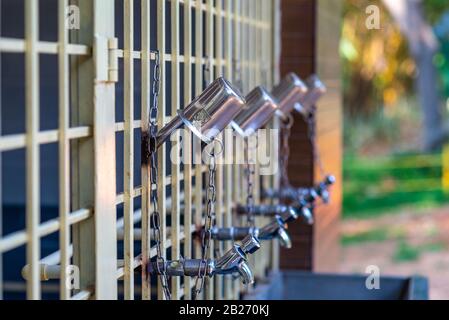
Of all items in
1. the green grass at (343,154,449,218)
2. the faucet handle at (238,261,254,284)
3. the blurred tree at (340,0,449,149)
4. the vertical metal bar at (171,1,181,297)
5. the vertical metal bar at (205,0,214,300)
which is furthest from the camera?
the blurred tree at (340,0,449,149)

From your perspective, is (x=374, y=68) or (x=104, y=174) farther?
(x=374, y=68)

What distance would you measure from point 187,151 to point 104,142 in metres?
0.71

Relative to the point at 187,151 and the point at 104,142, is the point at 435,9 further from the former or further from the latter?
the point at 104,142

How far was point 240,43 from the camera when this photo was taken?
10.9 ft

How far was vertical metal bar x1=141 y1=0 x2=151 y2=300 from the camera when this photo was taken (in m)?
2.18

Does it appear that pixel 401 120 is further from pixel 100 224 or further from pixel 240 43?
pixel 100 224

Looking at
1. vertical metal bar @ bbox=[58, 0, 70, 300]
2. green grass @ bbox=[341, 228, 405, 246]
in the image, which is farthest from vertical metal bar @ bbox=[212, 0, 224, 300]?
green grass @ bbox=[341, 228, 405, 246]

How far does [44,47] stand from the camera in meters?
1.62

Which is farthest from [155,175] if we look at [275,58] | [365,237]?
[365,237]

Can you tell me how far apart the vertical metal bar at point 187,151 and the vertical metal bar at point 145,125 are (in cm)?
32

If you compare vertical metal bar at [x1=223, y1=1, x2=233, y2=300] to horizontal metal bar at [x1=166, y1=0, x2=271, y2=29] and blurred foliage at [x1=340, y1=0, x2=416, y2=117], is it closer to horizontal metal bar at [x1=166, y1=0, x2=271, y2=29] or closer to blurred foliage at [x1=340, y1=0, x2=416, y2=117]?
horizontal metal bar at [x1=166, y1=0, x2=271, y2=29]

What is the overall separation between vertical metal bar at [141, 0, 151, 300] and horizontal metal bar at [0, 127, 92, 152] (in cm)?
35
